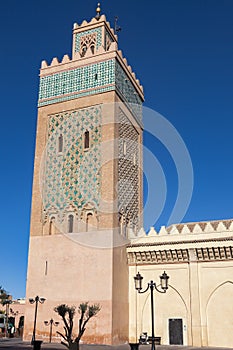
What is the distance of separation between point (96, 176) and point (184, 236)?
2320 millimetres

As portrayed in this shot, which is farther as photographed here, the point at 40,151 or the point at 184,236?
the point at 40,151

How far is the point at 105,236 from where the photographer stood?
8.97m

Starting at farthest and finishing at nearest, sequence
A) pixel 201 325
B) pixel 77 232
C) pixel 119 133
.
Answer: pixel 119 133 < pixel 77 232 < pixel 201 325

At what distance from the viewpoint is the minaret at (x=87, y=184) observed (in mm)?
8867

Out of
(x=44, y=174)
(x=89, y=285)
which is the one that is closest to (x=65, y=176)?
(x=44, y=174)

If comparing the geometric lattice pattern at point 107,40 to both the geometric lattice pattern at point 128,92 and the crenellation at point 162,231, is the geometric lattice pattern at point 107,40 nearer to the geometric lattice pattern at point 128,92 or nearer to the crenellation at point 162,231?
the geometric lattice pattern at point 128,92

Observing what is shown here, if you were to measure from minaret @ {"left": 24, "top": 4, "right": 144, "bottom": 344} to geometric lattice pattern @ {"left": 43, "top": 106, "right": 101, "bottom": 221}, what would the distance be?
0.9 inches

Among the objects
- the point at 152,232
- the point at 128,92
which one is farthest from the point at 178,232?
the point at 128,92

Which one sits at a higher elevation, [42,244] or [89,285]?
[42,244]

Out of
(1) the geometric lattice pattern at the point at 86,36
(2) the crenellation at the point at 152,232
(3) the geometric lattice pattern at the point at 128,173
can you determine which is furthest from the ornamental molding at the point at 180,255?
(1) the geometric lattice pattern at the point at 86,36

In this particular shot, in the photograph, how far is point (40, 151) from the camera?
33.9 feet

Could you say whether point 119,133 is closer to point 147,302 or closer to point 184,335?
point 147,302

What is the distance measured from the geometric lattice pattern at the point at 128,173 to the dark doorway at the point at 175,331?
2.36 m

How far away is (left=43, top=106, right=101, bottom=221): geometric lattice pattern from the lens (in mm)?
9531
